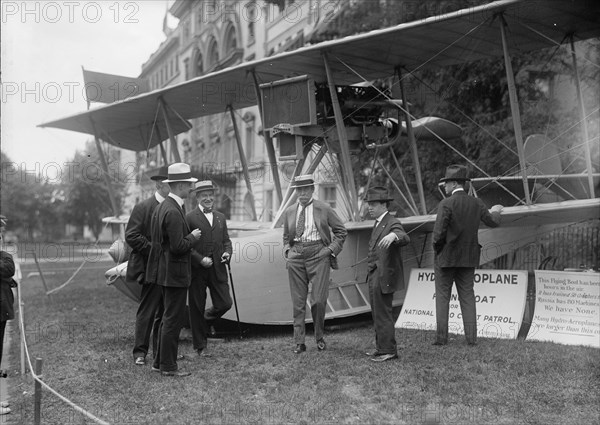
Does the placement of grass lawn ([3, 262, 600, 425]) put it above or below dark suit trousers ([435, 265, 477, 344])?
below

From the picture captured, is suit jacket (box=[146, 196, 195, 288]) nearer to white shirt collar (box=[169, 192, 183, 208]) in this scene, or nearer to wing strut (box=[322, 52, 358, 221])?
white shirt collar (box=[169, 192, 183, 208])

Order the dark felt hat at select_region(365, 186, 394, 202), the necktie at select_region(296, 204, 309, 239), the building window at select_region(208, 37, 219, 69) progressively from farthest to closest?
the building window at select_region(208, 37, 219, 69)
the necktie at select_region(296, 204, 309, 239)
the dark felt hat at select_region(365, 186, 394, 202)

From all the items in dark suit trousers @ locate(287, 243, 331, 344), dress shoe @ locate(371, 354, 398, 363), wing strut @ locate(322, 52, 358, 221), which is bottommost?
dress shoe @ locate(371, 354, 398, 363)

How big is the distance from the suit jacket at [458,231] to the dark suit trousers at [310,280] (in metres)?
1.28

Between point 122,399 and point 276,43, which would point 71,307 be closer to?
point 122,399

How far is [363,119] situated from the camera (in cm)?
970

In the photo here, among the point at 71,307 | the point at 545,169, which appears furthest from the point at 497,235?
the point at 71,307

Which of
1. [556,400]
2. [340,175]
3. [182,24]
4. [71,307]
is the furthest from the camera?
[182,24]

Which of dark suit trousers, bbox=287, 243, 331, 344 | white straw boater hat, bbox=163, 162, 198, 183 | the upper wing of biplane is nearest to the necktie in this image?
dark suit trousers, bbox=287, 243, 331, 344

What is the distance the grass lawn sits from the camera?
14.3ft

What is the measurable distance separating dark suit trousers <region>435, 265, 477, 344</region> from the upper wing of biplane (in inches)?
116

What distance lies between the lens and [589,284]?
6652 mm

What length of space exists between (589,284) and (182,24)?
31.5 metres

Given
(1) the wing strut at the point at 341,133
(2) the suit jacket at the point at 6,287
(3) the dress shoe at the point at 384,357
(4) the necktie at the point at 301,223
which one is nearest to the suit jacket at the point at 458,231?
(3) the dress shoe at the point at 384,357
